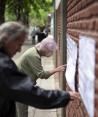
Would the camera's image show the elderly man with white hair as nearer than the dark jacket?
No

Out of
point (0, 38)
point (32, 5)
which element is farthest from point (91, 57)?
point (32, 5)

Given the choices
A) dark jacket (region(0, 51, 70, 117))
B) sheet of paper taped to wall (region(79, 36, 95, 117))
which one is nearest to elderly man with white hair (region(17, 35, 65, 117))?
dark jacket (region(0, 51, 70, 117))

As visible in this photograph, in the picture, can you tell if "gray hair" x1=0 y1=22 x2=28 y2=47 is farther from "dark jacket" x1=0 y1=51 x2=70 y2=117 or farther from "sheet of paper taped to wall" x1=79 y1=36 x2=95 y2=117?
"sheet of paper taped to wall" x1=79 y1=36 x2=95 y2=117

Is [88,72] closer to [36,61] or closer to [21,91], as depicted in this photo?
[21,91]

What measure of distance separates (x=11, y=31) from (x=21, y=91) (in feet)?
1.82

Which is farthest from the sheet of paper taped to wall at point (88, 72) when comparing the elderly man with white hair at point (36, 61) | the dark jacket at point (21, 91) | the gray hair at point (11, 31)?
the elderly man with white hair at point (36, 61)

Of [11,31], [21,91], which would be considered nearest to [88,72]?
[21,91]

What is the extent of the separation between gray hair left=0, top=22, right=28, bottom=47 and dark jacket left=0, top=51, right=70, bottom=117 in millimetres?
131

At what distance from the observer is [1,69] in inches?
153

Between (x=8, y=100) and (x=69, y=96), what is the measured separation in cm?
54

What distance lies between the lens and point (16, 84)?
3.90 m

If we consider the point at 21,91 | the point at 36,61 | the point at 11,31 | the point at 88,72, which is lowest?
the point at 36,61

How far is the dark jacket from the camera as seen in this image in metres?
3.89

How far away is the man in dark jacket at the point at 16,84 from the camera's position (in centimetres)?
389
